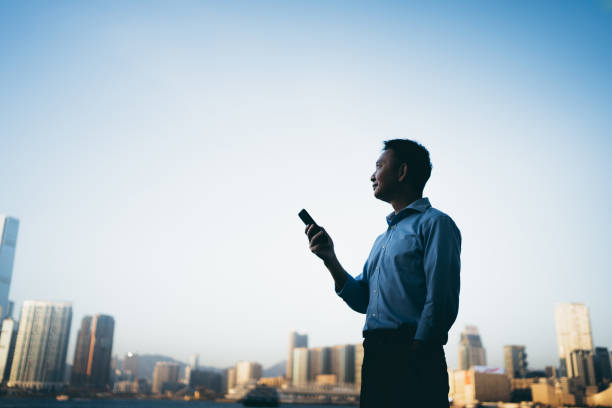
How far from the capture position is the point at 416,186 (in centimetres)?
221

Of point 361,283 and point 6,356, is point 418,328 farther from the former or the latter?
point 6,356

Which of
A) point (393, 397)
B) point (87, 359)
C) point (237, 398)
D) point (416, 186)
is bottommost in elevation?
point (237, 398)

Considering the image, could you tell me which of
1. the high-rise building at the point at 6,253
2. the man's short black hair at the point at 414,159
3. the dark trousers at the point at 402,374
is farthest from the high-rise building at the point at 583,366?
the high-rise building at the point at 6,253

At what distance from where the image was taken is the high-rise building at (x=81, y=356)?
12081 cm

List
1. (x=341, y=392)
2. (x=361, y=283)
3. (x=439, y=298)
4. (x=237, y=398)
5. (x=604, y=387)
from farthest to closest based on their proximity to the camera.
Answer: (x=341, y=392)
(x=237, y=398)
(x=604, y=387)
(x=361, y=283)
(x=439, y=298)

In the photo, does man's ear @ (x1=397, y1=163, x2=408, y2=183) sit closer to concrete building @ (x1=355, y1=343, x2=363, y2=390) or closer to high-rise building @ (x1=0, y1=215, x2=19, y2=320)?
concrete building @ (x1=355, y1=343, x2=363, y2=390)

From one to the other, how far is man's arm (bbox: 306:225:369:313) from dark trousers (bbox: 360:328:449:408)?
43 centimetres

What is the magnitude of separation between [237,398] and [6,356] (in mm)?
63721

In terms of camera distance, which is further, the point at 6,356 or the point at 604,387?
the point at 6,356

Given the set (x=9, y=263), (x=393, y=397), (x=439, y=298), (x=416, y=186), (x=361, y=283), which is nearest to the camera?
(x=439, y=298)

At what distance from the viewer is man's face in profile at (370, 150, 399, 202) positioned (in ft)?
7.23

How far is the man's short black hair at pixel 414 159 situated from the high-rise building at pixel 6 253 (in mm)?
203489

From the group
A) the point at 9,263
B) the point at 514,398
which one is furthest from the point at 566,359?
the point at 9,263

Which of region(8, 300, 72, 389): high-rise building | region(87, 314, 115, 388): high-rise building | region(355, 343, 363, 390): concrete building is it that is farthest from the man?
region(87, 314, 115, 388): high-rise building
